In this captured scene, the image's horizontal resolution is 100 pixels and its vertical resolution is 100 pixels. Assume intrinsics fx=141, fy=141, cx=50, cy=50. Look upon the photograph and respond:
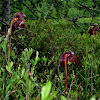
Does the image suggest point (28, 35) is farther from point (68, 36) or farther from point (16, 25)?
point (16, 25)

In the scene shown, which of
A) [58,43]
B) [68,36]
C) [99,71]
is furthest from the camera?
[68,36]

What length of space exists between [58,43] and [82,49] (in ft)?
1.48

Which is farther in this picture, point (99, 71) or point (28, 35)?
point (28, 35)

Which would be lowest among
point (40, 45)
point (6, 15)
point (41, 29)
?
point (40, 45)

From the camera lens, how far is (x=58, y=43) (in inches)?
104

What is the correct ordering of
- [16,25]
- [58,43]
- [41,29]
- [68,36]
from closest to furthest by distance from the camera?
1. [16,25]
2. [58,43]
3. [68,36]
4. [41,29]

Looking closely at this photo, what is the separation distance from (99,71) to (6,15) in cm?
174

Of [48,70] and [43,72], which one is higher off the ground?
[48,70]

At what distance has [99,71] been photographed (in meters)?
1.74

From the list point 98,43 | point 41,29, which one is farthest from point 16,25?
point 98,43

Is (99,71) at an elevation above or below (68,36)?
below

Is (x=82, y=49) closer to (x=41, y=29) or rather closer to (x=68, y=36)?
(x=68, y=36)

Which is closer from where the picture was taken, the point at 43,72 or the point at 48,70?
the point at 48,70

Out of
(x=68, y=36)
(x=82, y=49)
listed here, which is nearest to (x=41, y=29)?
(x=68, y=36)
